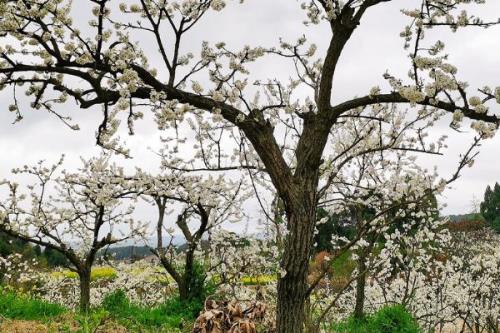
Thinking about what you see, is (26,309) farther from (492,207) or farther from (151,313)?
(492,207)

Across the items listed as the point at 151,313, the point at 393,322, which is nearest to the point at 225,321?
the point at 151,313

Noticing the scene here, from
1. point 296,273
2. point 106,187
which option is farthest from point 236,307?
point 106,187

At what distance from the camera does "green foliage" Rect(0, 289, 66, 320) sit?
8.37 m

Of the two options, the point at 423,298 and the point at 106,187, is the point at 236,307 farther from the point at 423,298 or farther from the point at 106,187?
the point at 423,298

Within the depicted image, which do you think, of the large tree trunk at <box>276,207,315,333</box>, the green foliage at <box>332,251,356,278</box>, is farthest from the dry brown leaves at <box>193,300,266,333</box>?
the green foliage at <box>332,251,356,278</box>

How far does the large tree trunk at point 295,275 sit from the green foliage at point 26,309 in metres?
4.46

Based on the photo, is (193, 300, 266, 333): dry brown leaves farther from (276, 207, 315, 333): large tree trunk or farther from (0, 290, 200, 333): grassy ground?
(0, 290, 200, 333): grassy ground

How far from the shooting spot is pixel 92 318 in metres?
7.75

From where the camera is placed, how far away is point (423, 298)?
15.8m

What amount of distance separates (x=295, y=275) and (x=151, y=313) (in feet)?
14.9

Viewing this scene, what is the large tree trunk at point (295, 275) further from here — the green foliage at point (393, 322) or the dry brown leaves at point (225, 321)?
the green foliage at point (393, 322)

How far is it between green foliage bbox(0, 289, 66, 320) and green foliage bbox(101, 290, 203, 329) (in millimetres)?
845

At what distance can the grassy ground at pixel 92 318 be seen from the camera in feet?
24.2

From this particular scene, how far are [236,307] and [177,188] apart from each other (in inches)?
205
